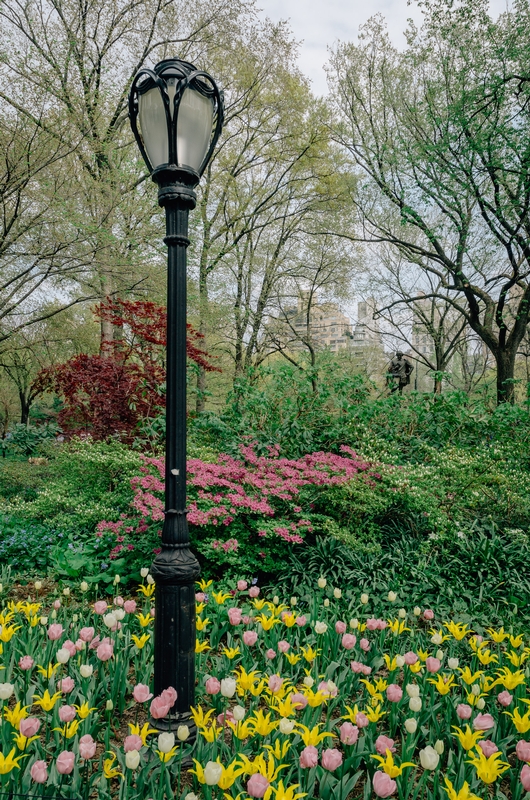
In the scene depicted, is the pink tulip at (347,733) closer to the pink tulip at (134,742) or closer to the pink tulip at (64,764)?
the pink tulip at (134,742)

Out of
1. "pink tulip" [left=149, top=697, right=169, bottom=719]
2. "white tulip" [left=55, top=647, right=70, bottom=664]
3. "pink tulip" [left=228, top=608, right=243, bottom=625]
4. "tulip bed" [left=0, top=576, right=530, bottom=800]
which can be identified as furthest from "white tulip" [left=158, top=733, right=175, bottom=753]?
"pink tulip" [left=228, top=608, right=243, bottom=625]

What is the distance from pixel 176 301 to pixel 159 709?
5.21 ft

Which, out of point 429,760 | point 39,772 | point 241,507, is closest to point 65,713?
point 39,772

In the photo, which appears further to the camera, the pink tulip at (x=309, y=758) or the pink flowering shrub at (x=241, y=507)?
the pink flowering shrub at (x=241, y=507)

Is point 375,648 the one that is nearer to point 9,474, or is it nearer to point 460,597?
point 460,597

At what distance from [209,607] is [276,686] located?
4.91 feet

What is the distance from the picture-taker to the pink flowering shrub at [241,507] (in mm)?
4250

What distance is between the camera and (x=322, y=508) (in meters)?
4.99

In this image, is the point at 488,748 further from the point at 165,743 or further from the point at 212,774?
the point at 165,743

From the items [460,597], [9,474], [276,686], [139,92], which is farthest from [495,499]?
[9,474]

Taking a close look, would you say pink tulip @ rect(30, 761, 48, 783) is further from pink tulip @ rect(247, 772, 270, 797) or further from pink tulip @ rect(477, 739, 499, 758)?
pink tulip @ rect(477, 739, 499, 758)

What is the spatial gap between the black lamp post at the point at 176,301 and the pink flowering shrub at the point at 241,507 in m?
1.91

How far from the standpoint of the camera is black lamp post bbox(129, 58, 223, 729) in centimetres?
214

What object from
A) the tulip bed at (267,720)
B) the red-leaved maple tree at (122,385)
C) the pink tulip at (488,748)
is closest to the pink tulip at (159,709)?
the tulip bed at (267,720)
